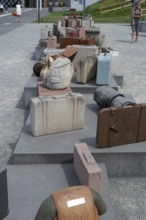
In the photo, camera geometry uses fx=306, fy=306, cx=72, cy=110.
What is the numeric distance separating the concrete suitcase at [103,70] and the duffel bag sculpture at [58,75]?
1258 millimetres

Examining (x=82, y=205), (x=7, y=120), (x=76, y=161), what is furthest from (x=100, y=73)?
A: (x=82, y=205)

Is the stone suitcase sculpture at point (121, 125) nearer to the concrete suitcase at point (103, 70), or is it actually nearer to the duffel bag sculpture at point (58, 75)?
the duffel bag sculpture at point (58, 75)

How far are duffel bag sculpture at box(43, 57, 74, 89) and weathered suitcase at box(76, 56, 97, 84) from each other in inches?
42.6

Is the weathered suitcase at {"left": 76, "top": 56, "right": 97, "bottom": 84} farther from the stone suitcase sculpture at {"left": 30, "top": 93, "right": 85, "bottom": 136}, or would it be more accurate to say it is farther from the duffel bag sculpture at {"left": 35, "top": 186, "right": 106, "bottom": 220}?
the duffel bag sculpture at {"left": 35, "top": 186, "right": 106, "bottom": 220}

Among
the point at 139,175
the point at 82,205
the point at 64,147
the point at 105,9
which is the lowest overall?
the point at 139,175

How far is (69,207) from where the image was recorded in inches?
108

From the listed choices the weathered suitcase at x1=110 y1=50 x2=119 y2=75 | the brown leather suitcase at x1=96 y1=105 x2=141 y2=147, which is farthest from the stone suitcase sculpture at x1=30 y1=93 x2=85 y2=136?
the weathered suitcase at x1=110 y1=50 x2=119 y2=75

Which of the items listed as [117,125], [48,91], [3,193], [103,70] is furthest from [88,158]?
[103,70]

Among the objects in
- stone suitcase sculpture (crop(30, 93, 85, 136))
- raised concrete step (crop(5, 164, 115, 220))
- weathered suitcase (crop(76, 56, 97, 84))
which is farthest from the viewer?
weathered suitcase (crop(76, 56, 97, 84))

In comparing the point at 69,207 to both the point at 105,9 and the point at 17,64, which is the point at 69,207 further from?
the point at 105,9

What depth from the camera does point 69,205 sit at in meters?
2.74

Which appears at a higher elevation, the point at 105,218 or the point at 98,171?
the point at 98,171

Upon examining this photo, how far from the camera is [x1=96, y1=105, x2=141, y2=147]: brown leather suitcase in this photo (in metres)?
4.90

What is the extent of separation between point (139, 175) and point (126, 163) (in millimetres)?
344
